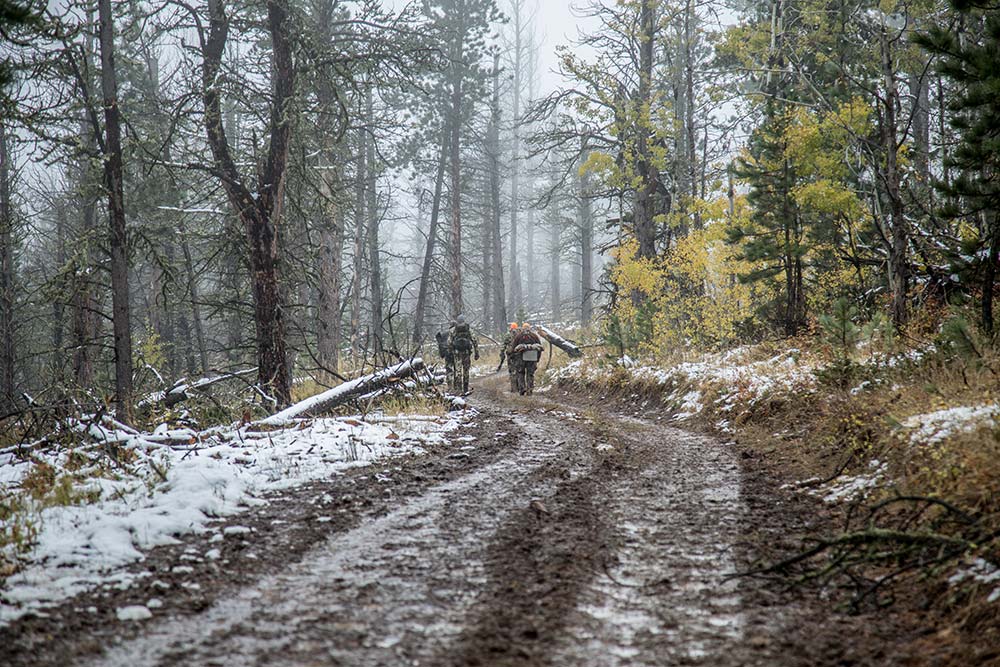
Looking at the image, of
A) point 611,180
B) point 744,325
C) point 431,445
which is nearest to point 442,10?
point 611,180

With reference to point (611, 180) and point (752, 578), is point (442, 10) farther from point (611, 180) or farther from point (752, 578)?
point (752, 578)

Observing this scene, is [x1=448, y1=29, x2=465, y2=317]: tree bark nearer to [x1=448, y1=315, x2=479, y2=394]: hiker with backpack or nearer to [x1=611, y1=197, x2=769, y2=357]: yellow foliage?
[x1=448, y1=315, x2=479, y2=394]: hiker with backpack

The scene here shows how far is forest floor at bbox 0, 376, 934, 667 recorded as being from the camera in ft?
8.89

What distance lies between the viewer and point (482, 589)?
3.41 m

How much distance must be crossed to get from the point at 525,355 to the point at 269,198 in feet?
24.5

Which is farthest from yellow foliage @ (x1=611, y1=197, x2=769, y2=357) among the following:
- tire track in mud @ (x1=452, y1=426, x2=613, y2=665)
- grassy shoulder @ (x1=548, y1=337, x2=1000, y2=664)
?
tire track in mud @ (x1=452, y1=426, x2=613, y2=665)

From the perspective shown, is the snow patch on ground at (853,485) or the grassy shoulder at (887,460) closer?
the grassy shoulder at (887,460)

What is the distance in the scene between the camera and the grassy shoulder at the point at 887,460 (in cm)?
317

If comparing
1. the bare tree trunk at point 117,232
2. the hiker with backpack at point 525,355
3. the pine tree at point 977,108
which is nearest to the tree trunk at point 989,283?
the pine tree at point 977,108

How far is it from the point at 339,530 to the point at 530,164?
58.6 metres

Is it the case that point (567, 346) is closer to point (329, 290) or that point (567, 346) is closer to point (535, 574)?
point (329, 290)

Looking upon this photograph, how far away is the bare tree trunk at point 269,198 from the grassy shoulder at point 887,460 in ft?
23.8

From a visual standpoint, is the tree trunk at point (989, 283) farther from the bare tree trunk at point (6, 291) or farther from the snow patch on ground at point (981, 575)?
the bare tree trunk at point (6, 291)

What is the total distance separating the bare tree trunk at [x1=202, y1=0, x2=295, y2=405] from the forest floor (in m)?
5.24
